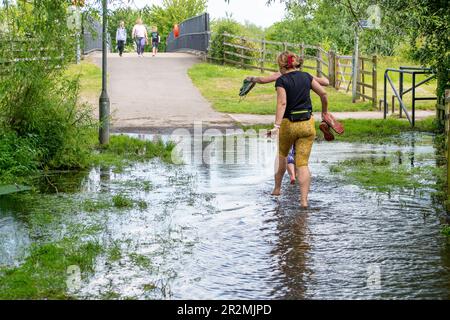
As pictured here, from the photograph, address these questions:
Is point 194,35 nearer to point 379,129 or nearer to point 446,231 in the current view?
point 379,129

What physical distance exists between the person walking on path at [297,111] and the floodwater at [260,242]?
457mm

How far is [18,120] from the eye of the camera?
42.6 feet

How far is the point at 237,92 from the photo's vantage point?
29.0 m

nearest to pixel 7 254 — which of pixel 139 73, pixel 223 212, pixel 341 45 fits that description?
pixel 223 212

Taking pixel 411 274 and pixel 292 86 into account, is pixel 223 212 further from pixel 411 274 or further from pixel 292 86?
pixel 411 274

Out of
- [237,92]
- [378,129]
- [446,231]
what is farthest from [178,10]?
[446,231]

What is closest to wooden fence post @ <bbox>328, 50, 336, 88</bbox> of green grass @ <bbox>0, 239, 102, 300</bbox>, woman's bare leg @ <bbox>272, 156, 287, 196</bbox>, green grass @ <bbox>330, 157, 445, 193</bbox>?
green grass @ <bbox>330, 157, 445, 193</bbox>

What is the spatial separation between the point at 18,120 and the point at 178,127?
783 centimetres

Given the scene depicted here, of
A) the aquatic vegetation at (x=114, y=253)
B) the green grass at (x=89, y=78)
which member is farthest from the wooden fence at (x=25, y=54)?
the green grass at (x=89, y=78)

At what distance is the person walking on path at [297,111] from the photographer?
9984 millimetres

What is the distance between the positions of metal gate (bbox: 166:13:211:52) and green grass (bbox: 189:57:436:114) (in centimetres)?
269

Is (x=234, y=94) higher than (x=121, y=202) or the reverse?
higher

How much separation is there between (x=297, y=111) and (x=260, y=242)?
233 centimetres

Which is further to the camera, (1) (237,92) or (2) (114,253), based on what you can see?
(1) (237,92)
